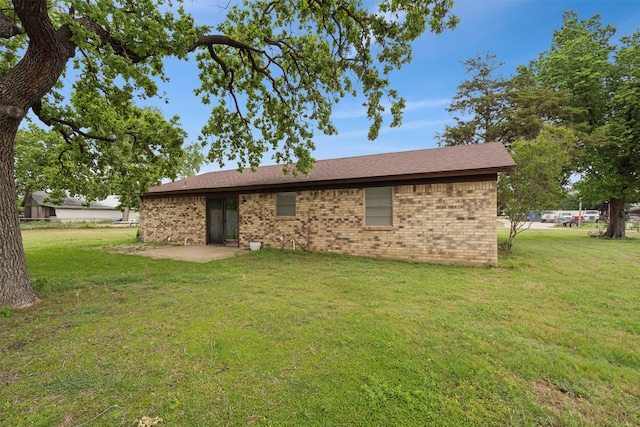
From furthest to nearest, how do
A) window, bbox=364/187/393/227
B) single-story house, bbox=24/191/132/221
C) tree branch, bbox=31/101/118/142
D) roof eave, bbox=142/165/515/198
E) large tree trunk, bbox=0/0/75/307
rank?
single-story house, bbox=24/191/132/221, window, bbox=364/187/393/227, roof eave, bbox=142/165/515/198, tree branch, bbox=31/101/118/142, large tree trunk, bbox=0/0/75/307

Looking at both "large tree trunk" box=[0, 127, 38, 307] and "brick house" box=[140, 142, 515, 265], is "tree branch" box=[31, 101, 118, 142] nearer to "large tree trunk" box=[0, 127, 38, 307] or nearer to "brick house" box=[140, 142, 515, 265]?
"large tree trunk" box=[0, 127, 38, 307]

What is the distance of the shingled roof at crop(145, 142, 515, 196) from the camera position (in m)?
7.73

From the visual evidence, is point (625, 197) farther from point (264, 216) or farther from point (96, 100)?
point (96, 100)

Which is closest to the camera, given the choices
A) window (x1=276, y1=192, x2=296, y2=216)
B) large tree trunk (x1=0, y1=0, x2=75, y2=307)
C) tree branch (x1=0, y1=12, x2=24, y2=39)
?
large tree trunk (x1=0, y1=0, x2=75, y2=307)

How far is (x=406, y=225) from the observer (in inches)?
336

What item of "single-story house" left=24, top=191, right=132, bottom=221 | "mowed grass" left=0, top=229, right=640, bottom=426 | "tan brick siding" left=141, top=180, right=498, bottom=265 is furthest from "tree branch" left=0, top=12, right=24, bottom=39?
"single-story house" left=24, top=191, right=132, bottom=221

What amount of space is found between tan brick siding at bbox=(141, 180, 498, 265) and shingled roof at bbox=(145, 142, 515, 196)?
459mm

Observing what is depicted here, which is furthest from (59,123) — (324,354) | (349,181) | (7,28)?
(324,354)

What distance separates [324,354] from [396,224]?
636 centimetres

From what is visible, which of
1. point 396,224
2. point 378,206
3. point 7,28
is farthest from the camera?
point 378,206

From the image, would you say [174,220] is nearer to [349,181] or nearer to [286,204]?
[286,204]

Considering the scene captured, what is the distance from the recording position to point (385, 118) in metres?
7.73

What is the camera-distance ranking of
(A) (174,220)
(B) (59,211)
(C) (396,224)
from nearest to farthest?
1. (C) (396,224)
2. (A) (174,220)
3. (B) (59,211)

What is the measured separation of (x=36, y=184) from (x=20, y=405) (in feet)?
124
